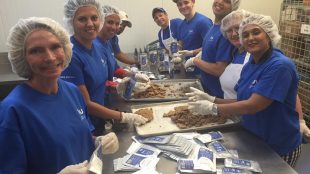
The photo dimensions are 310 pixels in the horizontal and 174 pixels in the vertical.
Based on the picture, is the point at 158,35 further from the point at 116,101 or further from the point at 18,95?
the point at 18,95

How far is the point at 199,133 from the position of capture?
1.45 meters

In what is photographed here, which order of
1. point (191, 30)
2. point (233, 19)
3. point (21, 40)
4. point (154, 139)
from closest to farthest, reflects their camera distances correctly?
point (21, 40) → point (154, 139) → point (233, 19) → point (191, 30)

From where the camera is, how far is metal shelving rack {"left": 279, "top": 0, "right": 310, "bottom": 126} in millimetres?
3002

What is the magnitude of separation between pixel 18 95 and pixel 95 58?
0.71m

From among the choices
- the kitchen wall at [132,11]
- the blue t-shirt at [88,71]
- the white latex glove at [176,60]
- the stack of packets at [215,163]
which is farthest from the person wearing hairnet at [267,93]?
the kitchen wall at [132,11]

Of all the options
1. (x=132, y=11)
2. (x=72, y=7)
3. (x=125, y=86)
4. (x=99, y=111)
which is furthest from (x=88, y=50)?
(x=132, y=11)

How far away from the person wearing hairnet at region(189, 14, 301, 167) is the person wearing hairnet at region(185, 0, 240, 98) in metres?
0.40

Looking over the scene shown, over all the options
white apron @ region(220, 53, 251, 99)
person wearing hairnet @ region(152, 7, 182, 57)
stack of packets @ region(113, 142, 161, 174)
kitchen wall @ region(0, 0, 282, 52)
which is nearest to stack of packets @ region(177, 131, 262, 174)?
stack of packets @ region(113, 142, 161, 174)

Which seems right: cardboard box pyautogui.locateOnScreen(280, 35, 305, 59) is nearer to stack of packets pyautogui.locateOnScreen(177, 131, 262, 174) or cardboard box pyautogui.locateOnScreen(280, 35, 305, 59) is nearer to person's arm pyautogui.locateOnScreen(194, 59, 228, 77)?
person's arm pyautogui.locateOnScreen(194, 59, 228, 77)

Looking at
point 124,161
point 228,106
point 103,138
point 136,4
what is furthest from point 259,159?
point 136,4

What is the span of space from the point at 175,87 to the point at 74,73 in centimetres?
100

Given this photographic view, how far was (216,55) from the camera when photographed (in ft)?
6.40

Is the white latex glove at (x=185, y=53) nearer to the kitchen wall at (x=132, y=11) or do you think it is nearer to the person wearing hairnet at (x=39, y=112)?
the kitchen wall at (x=132, y=11)

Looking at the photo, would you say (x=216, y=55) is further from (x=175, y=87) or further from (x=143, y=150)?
(x=143, y=150)
